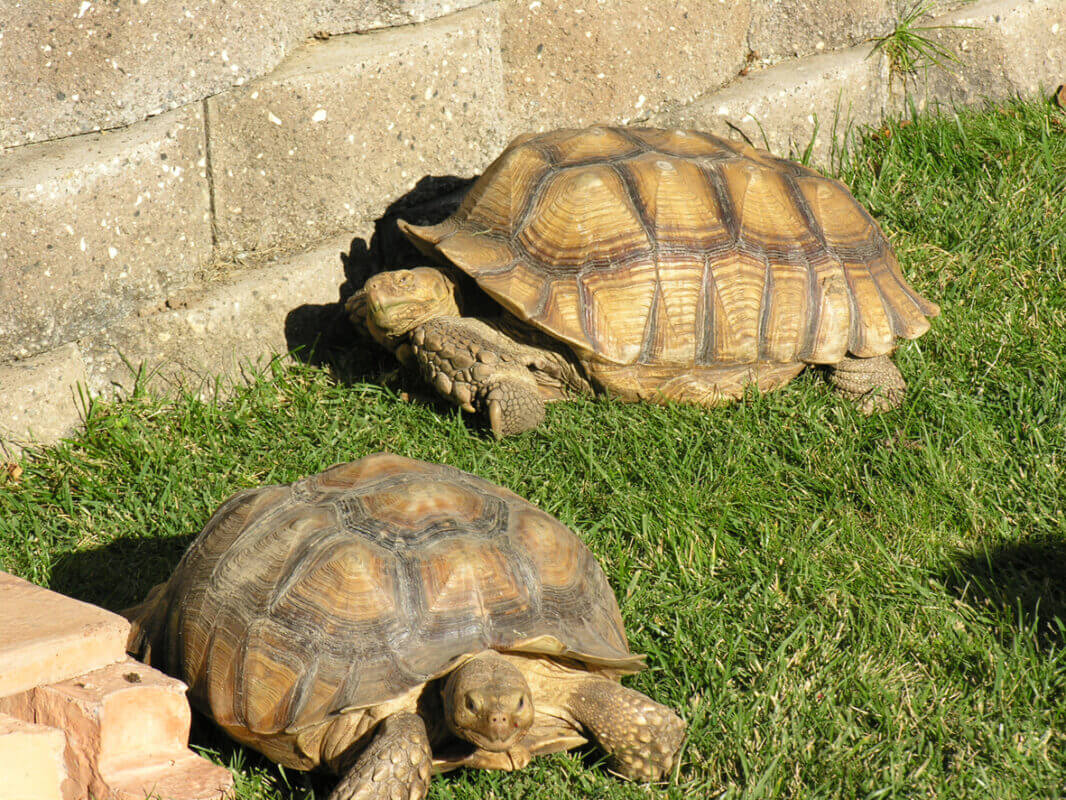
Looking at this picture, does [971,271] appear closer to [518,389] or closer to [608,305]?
[608,305]

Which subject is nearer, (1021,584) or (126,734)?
(126,734)

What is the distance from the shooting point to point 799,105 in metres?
5.21

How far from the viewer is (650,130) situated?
4.29 metres

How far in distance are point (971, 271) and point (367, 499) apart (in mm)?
3047

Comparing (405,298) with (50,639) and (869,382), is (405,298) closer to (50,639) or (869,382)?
(869,382)

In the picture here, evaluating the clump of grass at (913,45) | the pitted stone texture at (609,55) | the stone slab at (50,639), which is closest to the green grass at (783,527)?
the stone slab at (50,639)

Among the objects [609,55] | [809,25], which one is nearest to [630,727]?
[609,55]

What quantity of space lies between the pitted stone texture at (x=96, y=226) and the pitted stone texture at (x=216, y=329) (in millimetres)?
89

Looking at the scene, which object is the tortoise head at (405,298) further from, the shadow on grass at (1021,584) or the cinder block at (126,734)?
the shadow on grass at (1021,584)

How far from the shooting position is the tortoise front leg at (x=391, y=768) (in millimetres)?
2260

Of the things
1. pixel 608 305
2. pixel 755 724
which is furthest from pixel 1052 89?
pixel 755 724

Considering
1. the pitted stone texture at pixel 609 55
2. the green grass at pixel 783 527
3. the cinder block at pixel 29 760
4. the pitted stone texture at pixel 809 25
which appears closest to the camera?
the cinder block at pixel 29 760

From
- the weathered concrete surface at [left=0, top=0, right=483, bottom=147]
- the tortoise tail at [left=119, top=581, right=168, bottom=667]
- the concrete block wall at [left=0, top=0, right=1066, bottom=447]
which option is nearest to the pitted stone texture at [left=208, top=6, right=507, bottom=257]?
the concrete block wall at [left=0, top=0, right=1066, bottom=447]

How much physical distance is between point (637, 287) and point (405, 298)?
80 cm
